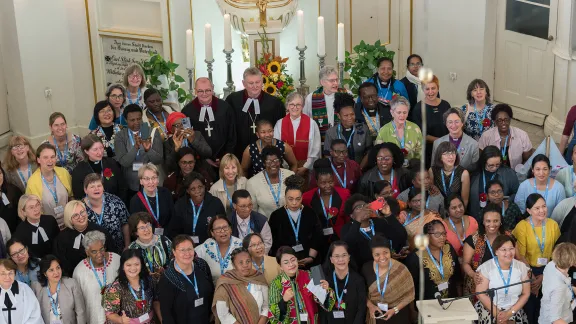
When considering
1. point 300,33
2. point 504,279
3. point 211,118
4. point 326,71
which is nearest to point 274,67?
point 300,33

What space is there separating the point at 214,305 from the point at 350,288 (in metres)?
0.90

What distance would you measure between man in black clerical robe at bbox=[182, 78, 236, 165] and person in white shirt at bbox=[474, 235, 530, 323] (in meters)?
2.50

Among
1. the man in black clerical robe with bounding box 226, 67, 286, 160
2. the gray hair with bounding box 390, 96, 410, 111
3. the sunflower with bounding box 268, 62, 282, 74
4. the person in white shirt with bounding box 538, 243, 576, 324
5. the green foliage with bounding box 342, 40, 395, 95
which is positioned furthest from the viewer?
the sunflower with bounding box 268, 62, 282, 74

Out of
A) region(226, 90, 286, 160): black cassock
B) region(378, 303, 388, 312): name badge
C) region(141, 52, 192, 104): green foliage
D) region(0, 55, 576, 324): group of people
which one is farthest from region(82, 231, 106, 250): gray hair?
region(141, 52, 192, 104): green foliage

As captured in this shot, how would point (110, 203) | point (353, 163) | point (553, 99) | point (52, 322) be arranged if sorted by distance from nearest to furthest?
1. point (52, 322)
2. point (110, 203)
3. point (353, 163)
4. point (553, 99)

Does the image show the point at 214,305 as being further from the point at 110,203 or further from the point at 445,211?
Result: the point at 445,211

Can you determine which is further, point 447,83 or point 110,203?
point 447,83

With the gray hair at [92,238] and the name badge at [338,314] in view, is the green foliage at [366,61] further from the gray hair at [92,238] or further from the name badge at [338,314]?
the gray hair at [92,238]

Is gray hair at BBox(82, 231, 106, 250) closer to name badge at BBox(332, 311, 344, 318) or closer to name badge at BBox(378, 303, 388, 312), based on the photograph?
name badge at BBox(332, 311, 344, 318)

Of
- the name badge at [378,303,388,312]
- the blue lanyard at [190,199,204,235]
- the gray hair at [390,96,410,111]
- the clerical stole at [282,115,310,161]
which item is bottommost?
the name badge at [378,303,388,312]

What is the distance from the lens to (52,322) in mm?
7191

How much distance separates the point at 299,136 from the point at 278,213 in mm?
1086

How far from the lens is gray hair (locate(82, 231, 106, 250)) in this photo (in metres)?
7.29

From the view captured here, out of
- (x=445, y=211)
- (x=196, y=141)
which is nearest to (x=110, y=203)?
(x=196, y=141)
